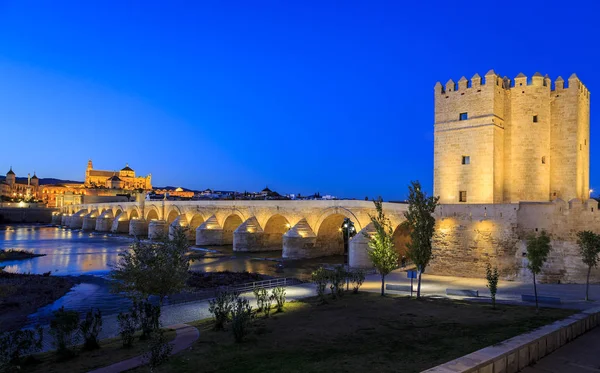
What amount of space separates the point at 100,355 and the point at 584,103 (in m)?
23.0

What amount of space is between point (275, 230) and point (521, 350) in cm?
2936

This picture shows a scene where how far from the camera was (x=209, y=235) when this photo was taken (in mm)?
38750

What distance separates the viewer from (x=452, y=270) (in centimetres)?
1919

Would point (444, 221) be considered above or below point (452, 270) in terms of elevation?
above

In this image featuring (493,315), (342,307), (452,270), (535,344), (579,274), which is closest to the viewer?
(535,344)

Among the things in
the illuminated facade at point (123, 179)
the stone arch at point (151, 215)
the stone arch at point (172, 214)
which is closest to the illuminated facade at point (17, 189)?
the illuminated facade at point (123, 179)

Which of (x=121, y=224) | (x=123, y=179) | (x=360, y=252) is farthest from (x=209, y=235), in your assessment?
(x=123, y=179)

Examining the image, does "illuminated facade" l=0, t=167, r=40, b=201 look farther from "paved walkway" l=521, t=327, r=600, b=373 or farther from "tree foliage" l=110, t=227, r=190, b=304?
"paved walkway" l=521, t=327, r=600, b=373

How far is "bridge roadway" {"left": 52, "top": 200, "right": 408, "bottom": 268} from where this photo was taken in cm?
2477

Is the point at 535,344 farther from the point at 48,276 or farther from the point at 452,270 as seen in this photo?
the point at 48,276

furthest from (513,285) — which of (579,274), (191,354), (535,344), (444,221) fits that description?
(191,354)

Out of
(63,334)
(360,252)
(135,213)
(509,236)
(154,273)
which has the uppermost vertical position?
(509,236)

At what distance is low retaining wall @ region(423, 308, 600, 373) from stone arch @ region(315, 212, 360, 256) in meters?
20.2

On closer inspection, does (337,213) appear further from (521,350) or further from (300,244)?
(521,350)
